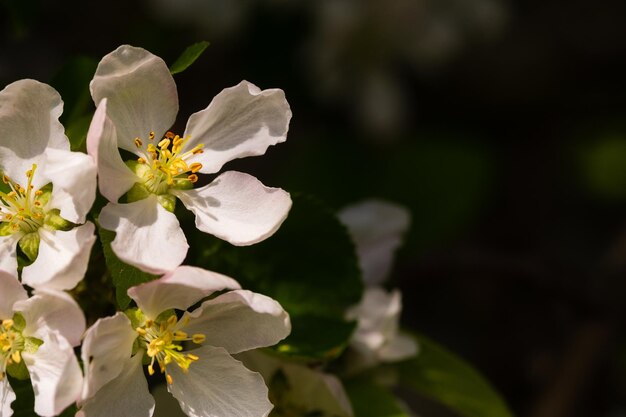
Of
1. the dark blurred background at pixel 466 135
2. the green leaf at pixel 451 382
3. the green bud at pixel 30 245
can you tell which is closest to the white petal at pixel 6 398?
the green bud at pixel 30 245

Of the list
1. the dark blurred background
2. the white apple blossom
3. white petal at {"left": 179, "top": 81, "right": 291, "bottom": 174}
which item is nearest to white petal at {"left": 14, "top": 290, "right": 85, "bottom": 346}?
white petal at {"left": 179, "top": 81, "right": 291, "bottom": 174}

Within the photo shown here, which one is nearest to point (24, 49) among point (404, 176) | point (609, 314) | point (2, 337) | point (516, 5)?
point (404, 176)

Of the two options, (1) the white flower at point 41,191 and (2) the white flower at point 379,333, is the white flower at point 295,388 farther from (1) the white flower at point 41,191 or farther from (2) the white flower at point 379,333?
(1) the white flower at point 41,191

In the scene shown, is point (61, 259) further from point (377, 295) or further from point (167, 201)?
point (377, 295)

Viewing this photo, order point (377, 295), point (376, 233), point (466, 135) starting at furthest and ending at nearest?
1. point (466, 135)
2. point (376, 233)
3. point (377, 295)

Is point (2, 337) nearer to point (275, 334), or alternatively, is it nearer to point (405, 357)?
point (275, 334)

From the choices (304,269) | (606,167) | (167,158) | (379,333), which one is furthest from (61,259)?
(606,167)
